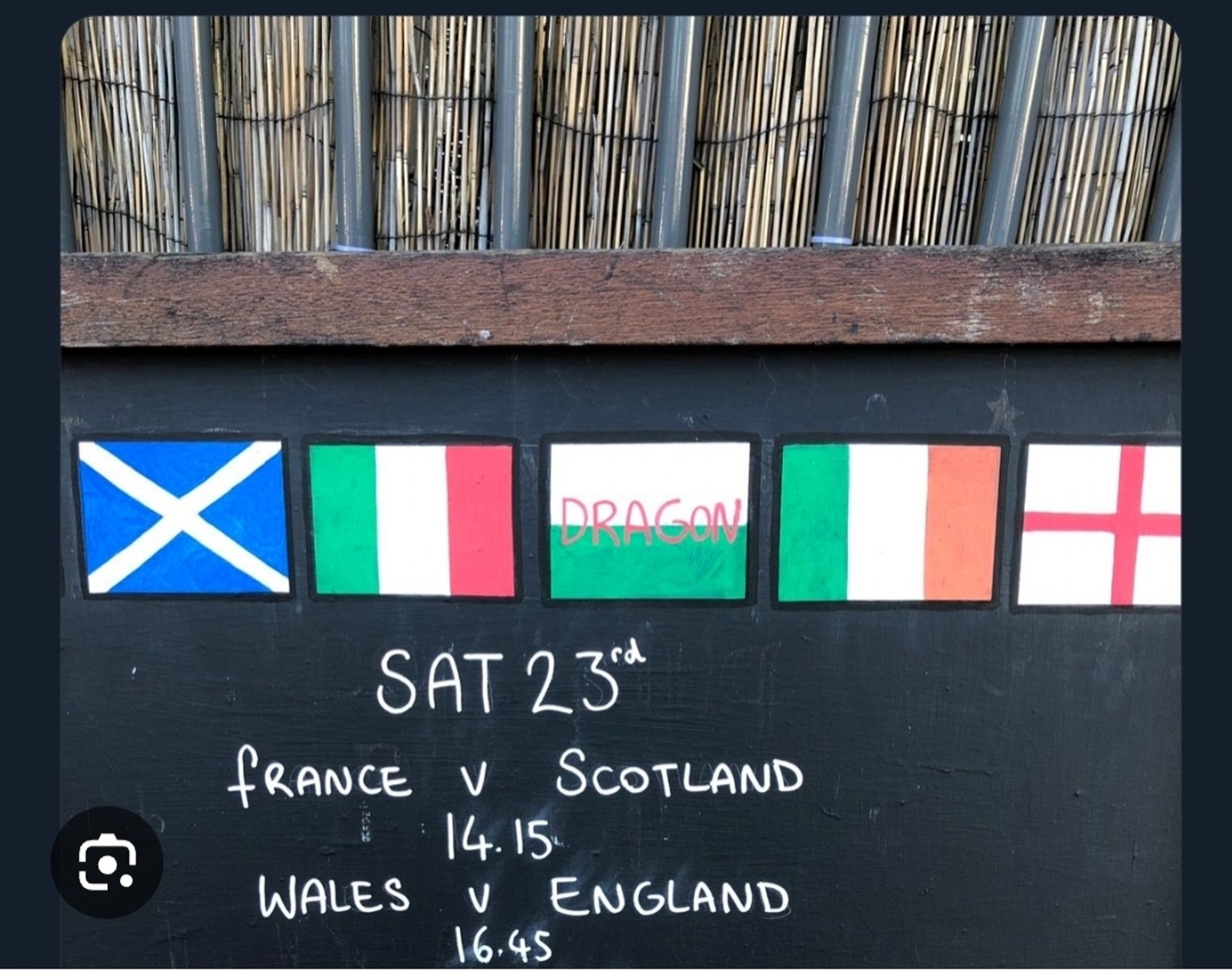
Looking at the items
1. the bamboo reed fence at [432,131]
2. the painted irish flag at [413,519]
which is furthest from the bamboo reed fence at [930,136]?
the painted irish flag at [413,519]

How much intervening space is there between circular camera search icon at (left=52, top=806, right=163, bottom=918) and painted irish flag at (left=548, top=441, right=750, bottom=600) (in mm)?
1174

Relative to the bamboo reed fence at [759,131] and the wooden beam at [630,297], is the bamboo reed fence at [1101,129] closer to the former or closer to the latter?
the wooden beam at [630,297]

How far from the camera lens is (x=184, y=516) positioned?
2193mm

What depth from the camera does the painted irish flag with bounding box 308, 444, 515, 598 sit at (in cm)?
219

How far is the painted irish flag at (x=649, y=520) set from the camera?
7.14 ft

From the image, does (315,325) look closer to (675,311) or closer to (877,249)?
(675,311)

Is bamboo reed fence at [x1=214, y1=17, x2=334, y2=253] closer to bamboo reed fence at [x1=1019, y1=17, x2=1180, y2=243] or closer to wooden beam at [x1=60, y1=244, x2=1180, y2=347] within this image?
wooden beam at [x1=60, y1=244, x2=1180, y2=347]

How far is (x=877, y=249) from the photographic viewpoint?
2086 millimetres

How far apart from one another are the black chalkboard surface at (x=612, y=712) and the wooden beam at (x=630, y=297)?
71 millimetres

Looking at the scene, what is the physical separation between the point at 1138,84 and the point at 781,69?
818mm

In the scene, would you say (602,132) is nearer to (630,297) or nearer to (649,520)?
(630,297)

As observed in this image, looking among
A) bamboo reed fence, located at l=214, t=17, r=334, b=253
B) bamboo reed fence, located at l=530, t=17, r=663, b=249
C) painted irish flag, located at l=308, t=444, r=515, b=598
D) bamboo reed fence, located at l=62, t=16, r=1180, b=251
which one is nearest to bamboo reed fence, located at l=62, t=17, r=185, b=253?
bamboo reed fence, located at l=62, t=16, r=1180, b=251

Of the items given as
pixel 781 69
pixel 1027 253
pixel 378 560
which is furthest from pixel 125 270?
pixel 1027 253

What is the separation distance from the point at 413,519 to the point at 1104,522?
5.28 feet
